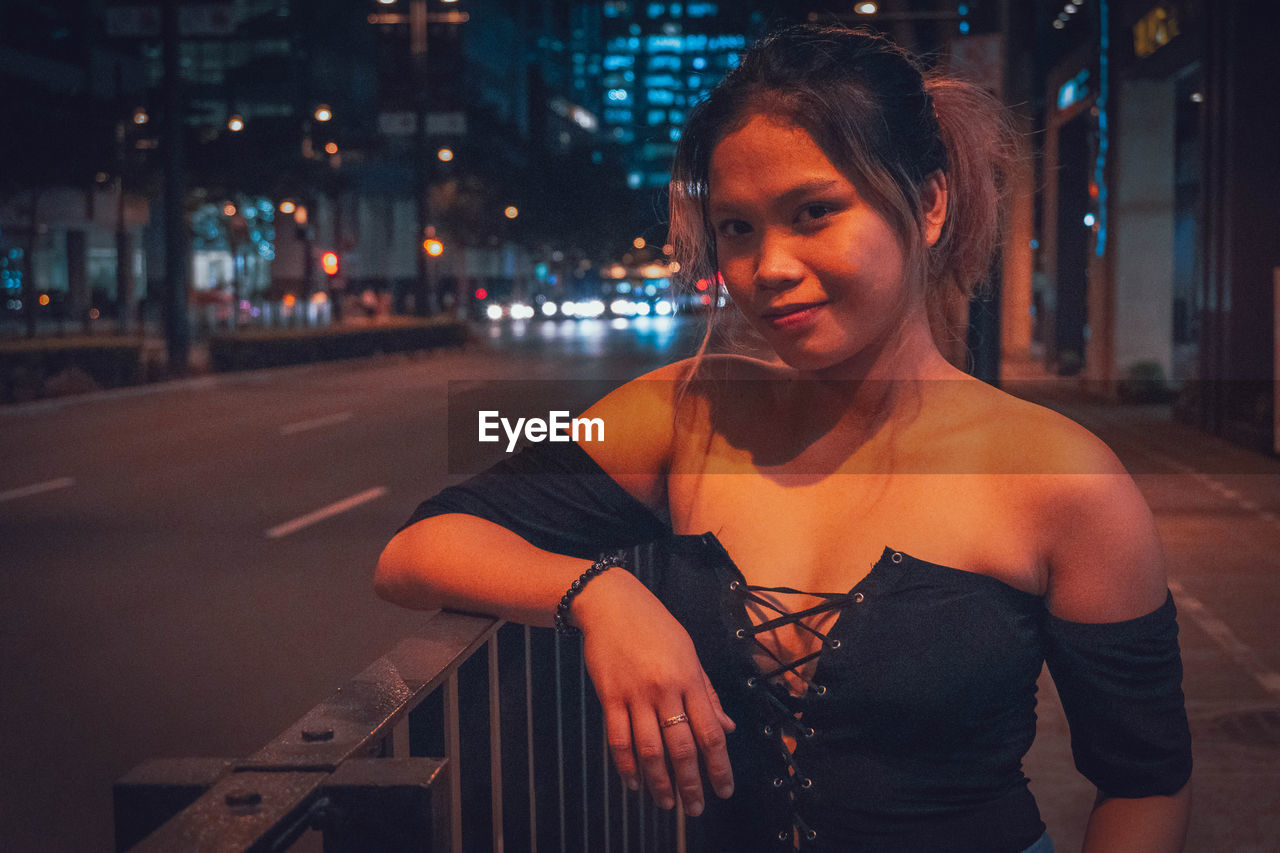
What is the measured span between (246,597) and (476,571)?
6.73 meters

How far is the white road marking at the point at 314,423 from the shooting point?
1853 centimetres

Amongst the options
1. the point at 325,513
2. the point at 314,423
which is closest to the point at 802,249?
the point at 325,513

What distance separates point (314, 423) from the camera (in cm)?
1947

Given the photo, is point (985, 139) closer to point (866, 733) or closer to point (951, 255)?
point (951, 255)

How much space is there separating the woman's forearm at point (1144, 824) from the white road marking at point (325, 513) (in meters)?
9.29

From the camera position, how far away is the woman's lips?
197 cm

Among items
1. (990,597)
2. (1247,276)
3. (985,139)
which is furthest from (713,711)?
(1247,276)

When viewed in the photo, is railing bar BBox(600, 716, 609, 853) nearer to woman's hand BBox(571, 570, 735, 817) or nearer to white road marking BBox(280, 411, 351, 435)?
woman's hand BBox(571, 570, 735, 817)

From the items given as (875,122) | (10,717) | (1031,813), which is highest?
(875,122)

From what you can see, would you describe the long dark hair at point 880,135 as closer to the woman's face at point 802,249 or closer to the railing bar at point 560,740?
the woman's face at point 802,249

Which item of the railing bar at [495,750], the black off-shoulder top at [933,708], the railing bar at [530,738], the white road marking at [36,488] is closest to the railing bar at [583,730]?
the railing bar at [530,738]

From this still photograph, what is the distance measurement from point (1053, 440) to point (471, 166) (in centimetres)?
7492

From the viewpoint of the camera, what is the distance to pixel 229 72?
79.7 meters

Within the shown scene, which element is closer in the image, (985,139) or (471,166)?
(985,139)
